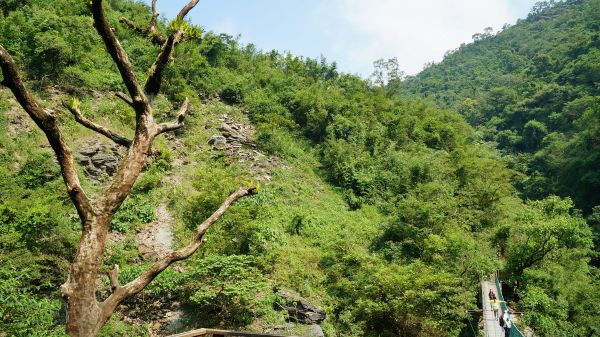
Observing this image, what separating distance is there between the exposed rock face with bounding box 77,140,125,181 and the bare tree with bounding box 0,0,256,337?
14119mm

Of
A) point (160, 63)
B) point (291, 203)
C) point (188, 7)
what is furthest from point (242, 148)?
point (160, 63)

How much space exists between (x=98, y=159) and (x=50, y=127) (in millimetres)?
15072

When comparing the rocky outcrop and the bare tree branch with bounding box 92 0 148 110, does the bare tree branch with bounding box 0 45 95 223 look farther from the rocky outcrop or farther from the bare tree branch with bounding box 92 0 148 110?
the rocky outcrop

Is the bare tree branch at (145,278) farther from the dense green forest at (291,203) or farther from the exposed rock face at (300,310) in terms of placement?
the exposed rock face at (300,310)

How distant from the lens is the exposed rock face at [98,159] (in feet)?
53.3

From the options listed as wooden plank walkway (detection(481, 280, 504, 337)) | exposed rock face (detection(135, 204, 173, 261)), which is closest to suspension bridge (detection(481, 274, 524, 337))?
wooden plank walkway (detection(481, 280, 504, 337))

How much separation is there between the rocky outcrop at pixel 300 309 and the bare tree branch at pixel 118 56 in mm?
9063

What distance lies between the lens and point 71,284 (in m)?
3.01

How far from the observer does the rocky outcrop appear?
11453 mm

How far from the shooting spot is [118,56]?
352 cm

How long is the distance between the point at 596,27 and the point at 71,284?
8013cm

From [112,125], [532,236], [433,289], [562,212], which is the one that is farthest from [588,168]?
[112,125]

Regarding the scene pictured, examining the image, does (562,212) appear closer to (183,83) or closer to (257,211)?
(257,211)

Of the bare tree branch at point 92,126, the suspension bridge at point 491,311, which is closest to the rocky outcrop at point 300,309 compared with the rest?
the suspension bridge at point 491,311
